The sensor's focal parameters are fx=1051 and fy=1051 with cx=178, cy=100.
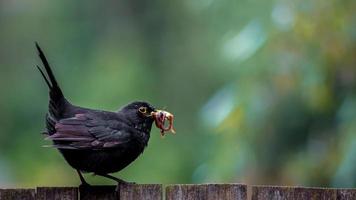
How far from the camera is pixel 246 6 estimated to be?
25.6ft

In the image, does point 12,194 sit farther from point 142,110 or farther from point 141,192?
point 142,110

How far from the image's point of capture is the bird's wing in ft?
15.9

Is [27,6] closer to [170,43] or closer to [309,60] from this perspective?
[170,43]

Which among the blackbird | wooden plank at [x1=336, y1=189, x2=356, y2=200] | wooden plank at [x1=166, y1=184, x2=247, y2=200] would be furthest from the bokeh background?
wooden plank at [x1=166, y1=184, x2=247, y2=200]

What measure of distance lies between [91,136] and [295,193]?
4.65 feet

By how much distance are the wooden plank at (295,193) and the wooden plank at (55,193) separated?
71 centimetres

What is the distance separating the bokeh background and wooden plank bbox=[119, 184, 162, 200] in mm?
2272

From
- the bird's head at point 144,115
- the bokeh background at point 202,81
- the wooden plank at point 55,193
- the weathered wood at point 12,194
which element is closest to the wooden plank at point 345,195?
the wooden plank at point 55,193

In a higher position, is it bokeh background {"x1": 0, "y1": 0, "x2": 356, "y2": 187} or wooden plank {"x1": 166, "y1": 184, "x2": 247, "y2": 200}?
bokeh background {"x1": 0, "y1": 0, "x2": 356, "y2": 187}

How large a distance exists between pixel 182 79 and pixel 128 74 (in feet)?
2.68

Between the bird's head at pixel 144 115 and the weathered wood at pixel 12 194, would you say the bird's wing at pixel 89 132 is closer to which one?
the bird's head at pixel 144 115

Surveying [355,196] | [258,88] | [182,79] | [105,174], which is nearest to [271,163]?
[258,88]

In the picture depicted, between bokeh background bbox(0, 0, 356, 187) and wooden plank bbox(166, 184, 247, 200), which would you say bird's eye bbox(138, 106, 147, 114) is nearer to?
bokeh background bbox(0, 0, 356, 187)

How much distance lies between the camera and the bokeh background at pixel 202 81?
20.3 ft
